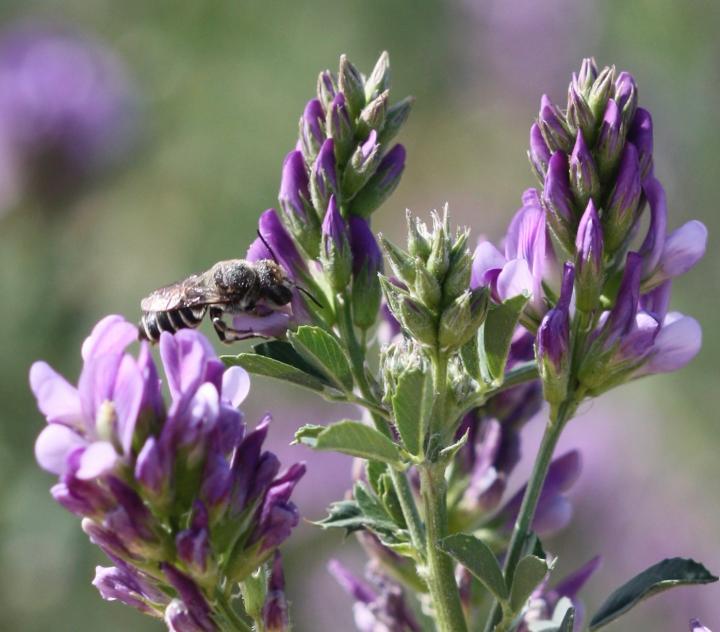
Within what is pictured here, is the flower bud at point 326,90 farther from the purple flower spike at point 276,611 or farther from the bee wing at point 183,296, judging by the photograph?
the purple flower spike at point 276,611

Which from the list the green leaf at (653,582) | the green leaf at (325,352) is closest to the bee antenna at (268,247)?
the green leaf at (325,352)

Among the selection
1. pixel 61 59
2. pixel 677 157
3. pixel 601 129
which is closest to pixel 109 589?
pixel 601 129

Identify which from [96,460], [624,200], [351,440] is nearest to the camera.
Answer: [96,460]

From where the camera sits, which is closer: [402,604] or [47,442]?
[47,442]

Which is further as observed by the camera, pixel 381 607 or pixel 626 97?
pixel 381 607

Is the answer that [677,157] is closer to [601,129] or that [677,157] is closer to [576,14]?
[576,14]

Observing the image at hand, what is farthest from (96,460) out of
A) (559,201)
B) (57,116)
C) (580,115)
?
(57,116)

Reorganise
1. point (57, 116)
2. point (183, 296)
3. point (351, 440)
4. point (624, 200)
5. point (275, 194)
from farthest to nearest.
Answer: point (275, 194)
point (57, 116)
point (183, 296)
point (624, 200)
point (351, 440)

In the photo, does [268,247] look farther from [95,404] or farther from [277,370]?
[95,404]
